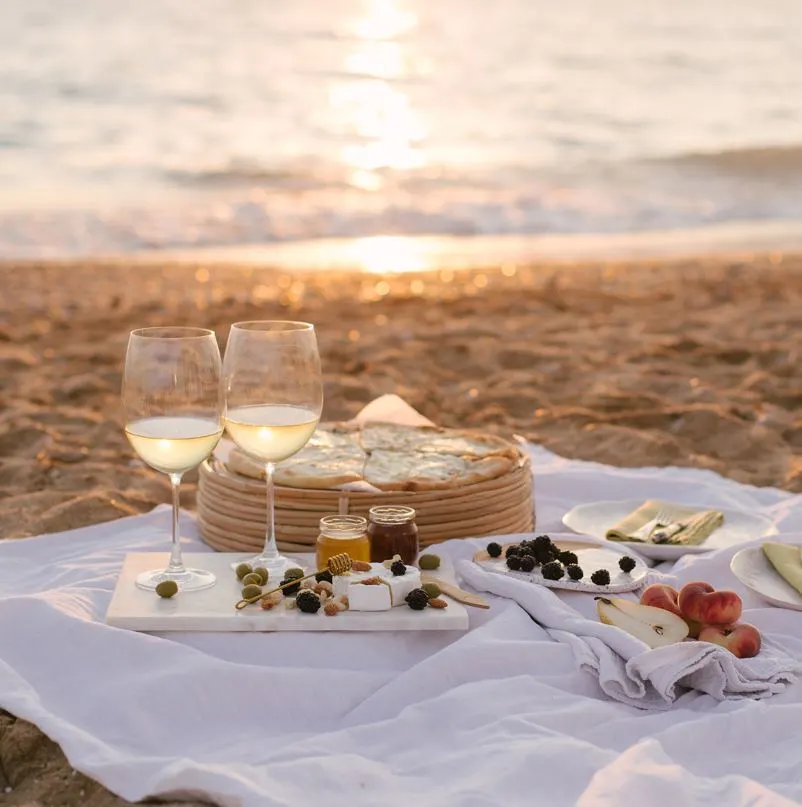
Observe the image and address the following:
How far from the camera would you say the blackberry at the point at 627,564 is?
325 centimetres

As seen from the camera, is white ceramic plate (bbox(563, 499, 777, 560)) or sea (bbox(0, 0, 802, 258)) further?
sea (bbox(0, 0, 802, 258))

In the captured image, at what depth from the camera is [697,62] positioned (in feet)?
85.6

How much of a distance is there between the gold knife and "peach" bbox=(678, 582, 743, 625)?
481 millimetres

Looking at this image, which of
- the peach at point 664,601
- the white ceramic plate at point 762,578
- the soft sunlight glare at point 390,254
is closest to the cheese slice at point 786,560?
the white ceramic plate at point 762,578

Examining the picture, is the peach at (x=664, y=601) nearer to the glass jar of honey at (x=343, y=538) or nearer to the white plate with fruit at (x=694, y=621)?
the white plate with fruit at (x=694, y=621)

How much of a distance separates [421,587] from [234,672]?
50cm

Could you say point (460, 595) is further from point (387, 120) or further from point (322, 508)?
point (387, 120)

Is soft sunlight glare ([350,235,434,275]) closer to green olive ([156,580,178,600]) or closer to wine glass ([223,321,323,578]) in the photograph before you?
wine glass ([223,321,323,578])

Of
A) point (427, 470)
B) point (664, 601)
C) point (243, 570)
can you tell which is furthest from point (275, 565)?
point (664, 601)

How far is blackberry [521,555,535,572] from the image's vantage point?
3180 mm

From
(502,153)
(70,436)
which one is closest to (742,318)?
(70,436)

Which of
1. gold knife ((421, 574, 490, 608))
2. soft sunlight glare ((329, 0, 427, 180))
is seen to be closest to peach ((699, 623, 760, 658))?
gold knife ((421, 574, 490, 608))

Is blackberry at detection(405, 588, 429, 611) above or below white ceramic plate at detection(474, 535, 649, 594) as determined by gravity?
above

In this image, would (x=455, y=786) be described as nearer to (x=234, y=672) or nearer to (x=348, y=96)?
(x=234, y=672)
